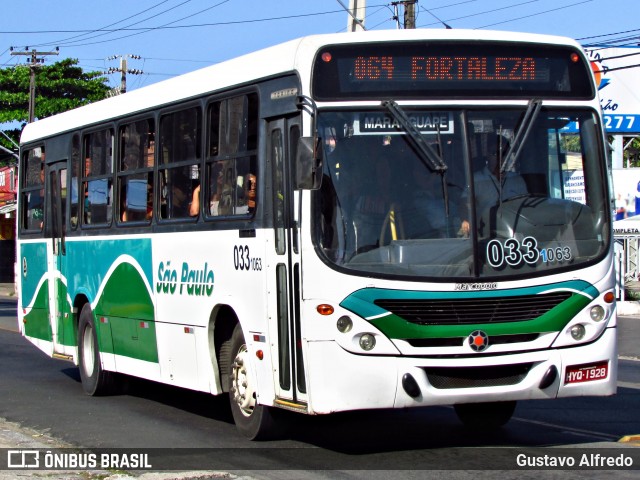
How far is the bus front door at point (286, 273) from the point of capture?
29.0 feet

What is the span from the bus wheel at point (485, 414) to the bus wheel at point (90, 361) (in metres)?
4.97

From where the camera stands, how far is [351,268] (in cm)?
851

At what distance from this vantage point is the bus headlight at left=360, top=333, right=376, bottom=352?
8.39 meters

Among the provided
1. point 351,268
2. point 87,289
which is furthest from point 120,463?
point 87,289

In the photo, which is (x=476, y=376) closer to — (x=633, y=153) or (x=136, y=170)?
(x=136, y=170)

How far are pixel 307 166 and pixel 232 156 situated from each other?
1.88 m

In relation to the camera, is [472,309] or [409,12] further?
[409,12]

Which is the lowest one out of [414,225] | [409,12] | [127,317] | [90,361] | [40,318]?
[90,361]

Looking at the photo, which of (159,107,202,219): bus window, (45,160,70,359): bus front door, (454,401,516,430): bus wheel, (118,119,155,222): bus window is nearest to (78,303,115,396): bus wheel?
(45,160,70,359): bus front door

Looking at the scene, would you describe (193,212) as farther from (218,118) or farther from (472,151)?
(472,151)

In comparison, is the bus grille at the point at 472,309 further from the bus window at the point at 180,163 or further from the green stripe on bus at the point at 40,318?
the green stripe on bus at the point at 40,318

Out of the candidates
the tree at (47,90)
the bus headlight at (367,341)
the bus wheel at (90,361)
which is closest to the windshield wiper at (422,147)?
the bus headlight at (367,341)

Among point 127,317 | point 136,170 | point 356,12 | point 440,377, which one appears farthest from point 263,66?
point 356,12

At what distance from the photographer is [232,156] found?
10.2 metres
